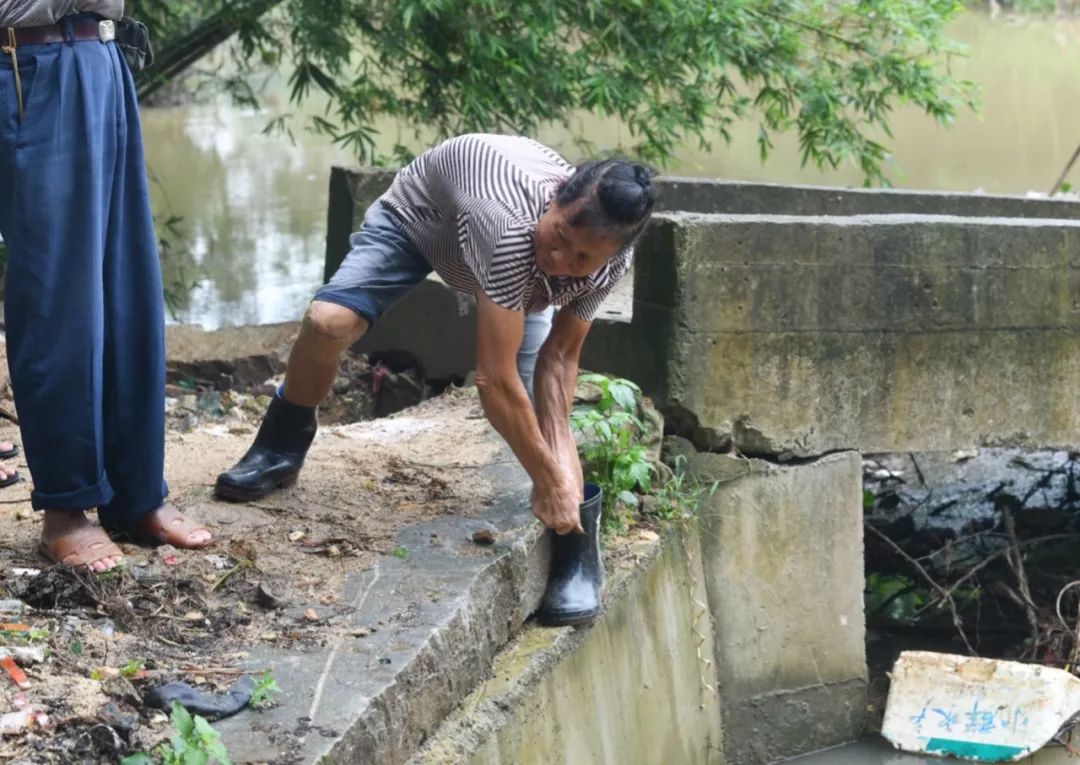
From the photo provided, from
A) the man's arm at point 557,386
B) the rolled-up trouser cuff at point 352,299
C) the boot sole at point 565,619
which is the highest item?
the rolled-up trouser cuff at point 352,299

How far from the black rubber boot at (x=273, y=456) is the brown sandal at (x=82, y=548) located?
1.74ft

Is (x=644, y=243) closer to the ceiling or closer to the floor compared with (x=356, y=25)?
closer to the floor

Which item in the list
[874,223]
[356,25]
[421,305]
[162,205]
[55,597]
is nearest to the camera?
[55,597]

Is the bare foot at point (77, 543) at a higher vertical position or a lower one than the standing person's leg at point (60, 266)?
lower

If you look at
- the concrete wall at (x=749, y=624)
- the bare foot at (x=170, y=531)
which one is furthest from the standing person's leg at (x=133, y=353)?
the concrete wall at (x=749, y=624)

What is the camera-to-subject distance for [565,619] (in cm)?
353

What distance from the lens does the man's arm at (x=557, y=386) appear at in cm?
351

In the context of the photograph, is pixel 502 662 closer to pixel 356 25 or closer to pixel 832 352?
pixel 832 352

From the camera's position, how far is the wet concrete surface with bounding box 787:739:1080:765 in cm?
481

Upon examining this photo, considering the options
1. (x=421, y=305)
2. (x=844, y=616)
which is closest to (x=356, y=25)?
(x=421, y=305)

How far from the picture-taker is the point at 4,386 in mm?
4891

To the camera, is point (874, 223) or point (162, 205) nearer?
point (874, 223)

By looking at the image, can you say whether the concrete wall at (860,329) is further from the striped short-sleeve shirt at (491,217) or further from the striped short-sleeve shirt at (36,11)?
the striped short-sleeve shirt at (36,11)

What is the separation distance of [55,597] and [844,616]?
2.89m
